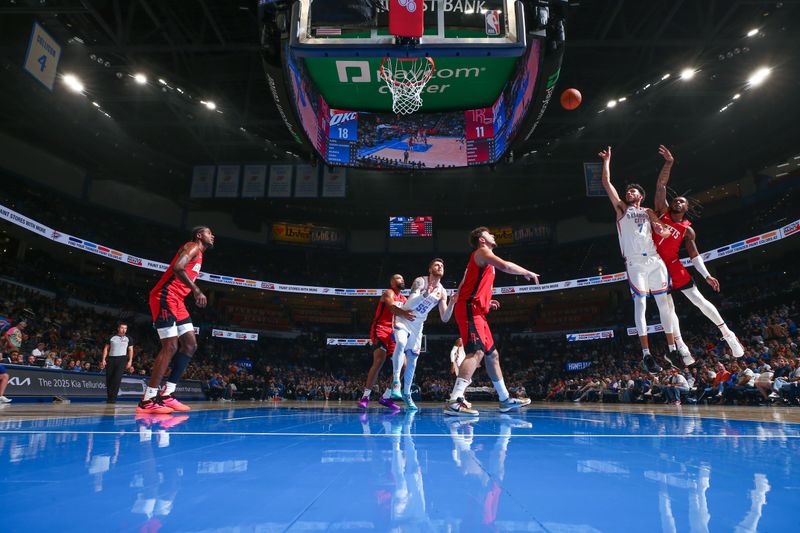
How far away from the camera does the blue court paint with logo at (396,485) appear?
1.06 m

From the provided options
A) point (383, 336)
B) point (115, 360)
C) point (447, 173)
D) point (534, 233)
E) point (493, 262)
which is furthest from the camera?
point (534, 233)

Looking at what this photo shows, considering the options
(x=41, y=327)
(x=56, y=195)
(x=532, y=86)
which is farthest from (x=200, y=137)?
(x=532, y=86)

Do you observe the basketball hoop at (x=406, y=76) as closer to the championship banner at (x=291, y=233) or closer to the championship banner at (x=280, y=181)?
the championship banner at (x=280, y=181)

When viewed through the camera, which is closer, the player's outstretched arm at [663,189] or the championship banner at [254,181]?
the player's outstretched arm at [663,189]

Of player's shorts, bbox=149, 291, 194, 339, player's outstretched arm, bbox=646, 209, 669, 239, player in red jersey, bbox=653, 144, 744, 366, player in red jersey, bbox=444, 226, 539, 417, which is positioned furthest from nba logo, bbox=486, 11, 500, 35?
player's shorts, bbox=149, 291, 194, 339

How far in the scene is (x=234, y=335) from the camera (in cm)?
2703

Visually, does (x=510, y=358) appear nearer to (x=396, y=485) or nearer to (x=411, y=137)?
(x=411, y=137)

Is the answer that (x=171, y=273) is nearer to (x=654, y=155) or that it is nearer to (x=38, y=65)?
(x=38, y=65)

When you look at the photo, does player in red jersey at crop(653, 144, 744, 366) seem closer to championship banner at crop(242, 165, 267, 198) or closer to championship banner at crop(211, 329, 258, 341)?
championship banner at crop(242, 165, 267, 198)

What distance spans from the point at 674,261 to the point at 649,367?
1.31 m

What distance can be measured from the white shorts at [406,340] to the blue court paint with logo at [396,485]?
13.4ft

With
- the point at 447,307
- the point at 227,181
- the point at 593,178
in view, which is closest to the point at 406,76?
the point at 447,307

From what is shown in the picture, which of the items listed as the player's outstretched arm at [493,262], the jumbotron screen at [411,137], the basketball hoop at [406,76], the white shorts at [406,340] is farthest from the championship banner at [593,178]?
the player's outstretched arm at [493,262]

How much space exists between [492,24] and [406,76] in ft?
11.6
